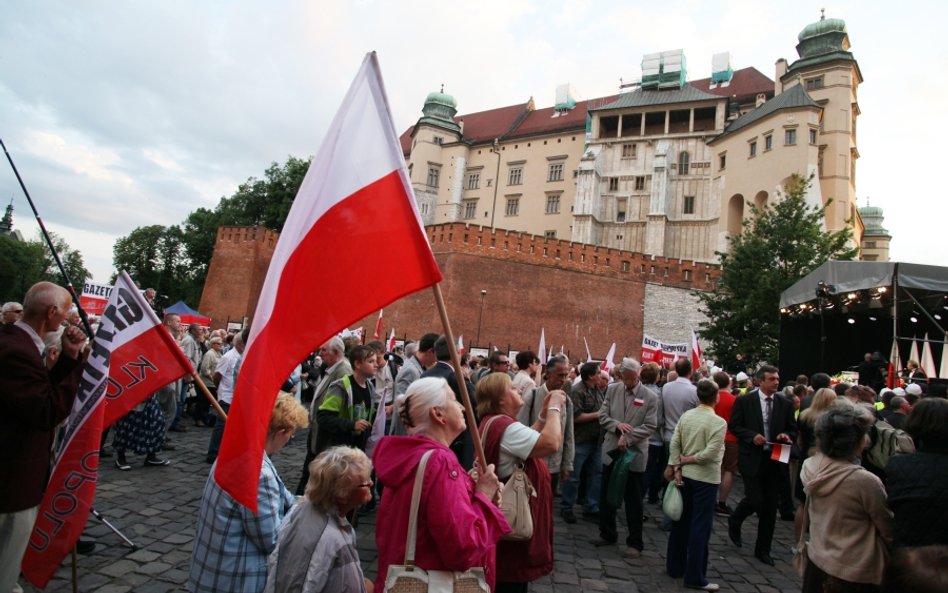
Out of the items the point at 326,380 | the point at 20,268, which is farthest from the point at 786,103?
the point at 20,268

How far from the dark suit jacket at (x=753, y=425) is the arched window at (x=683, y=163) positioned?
138 ft

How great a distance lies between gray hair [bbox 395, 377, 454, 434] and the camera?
229cm

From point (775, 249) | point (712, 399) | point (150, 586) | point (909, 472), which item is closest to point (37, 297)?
point (150, 586)

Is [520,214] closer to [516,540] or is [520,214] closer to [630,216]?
[630,216]

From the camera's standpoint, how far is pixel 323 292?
7.34ft

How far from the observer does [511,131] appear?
56.1 metres

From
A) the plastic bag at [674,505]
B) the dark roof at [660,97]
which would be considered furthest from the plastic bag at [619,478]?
the dark roof at [660,97]

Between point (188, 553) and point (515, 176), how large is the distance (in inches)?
2012

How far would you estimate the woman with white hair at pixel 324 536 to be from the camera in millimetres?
2348

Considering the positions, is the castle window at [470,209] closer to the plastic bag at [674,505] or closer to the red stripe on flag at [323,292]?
the plastic bag at [674,505]

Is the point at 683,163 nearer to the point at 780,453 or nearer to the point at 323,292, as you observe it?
the point at 780,453

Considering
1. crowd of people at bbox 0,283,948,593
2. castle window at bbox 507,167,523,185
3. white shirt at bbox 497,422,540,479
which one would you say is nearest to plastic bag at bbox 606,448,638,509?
crowd of people at bbox 0,283,948,593

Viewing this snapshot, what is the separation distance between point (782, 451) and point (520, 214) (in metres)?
48.0

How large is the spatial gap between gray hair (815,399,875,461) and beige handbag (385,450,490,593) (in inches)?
91.1
